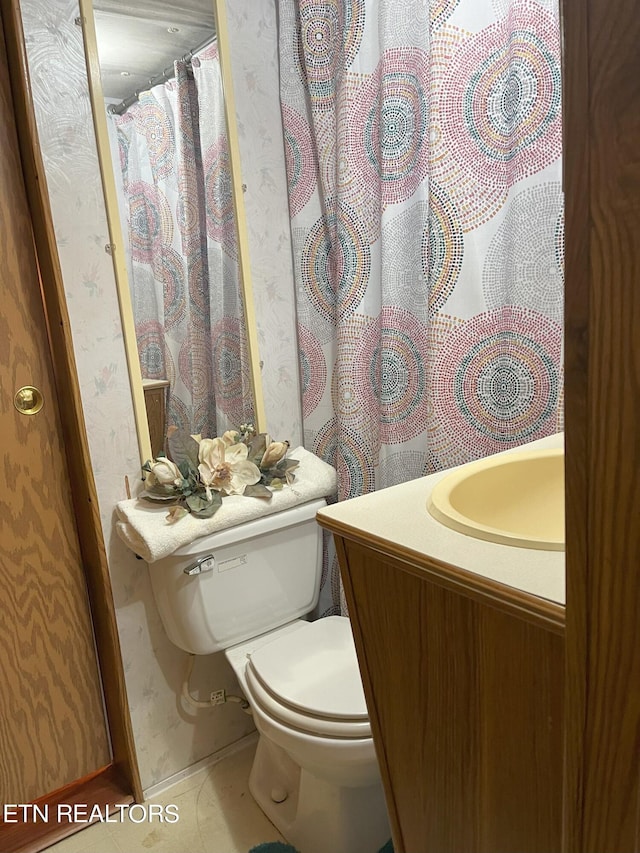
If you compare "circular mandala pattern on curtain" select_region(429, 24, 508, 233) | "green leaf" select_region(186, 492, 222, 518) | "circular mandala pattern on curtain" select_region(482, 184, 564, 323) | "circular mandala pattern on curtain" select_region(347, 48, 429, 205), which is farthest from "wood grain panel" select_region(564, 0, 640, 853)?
"green leaf" select_region(186, 492, 222, 518)

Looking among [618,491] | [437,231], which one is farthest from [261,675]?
[618,491]

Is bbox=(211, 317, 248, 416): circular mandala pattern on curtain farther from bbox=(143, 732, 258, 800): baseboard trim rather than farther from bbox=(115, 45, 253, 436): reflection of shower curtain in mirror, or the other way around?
bbox=(143, 732, 258, 800): baseboard trim

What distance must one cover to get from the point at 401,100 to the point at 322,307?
0.55 metres

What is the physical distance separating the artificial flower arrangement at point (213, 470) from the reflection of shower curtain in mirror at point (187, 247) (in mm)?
60

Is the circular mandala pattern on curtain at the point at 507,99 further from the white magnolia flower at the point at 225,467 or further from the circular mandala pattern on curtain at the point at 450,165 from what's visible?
the white magnolia flower at the point at 225,467

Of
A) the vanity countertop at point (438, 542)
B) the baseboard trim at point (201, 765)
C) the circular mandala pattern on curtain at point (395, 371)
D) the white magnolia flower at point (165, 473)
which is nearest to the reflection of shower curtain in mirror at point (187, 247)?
the white magnolia flower at point (165, 473)

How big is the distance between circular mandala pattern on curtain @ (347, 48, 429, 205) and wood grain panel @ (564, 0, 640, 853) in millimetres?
982

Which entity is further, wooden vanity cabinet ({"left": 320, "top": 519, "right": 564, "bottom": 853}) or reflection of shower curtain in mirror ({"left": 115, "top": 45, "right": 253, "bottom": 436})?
reflection of shower curtain in mirror ({"left": 115, "top": 45, "right": 253, "bottom": 436})

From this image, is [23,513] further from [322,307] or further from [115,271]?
[322,307]

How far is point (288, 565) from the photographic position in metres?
1.73

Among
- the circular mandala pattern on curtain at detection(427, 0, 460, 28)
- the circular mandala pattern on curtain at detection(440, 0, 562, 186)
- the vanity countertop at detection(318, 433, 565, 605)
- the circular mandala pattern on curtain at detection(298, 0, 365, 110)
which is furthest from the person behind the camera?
the circular mandala pattern on curtain at detection(298, 0, 365, 110)

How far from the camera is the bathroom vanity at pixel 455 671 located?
0.70 m

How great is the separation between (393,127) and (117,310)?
0.76 meters

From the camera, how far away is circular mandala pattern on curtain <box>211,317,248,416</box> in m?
1.72
